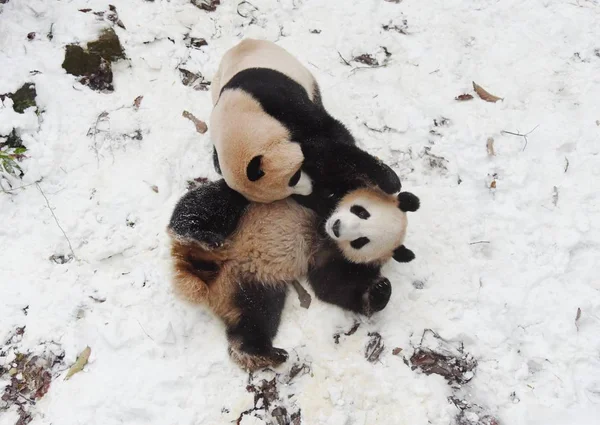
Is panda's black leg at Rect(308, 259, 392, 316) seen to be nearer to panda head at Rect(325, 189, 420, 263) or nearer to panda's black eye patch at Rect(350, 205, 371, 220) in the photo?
panda head at Rect(325, 189, 420, 263)

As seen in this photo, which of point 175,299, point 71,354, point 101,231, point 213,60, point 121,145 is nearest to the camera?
point 71,354

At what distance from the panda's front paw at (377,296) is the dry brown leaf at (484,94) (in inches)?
79.6

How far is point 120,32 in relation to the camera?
4.82 m

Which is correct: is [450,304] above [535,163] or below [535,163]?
below

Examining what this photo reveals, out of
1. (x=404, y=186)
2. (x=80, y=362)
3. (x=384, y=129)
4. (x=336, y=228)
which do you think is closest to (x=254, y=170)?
(x=336, y=228)

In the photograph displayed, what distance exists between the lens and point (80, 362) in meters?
3.20

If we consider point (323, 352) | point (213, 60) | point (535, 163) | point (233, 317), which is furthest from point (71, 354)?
point (535, 163)

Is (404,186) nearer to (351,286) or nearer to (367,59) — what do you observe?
(351,286)

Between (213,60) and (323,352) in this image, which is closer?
(323,352)

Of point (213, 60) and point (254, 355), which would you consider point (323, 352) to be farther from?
point (213, 60)

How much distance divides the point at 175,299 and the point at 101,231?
2.85ft

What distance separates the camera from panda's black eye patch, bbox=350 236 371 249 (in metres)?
3.36

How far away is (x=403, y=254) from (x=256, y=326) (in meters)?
1.12

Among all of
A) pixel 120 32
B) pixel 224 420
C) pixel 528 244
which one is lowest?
pixel 224 420
